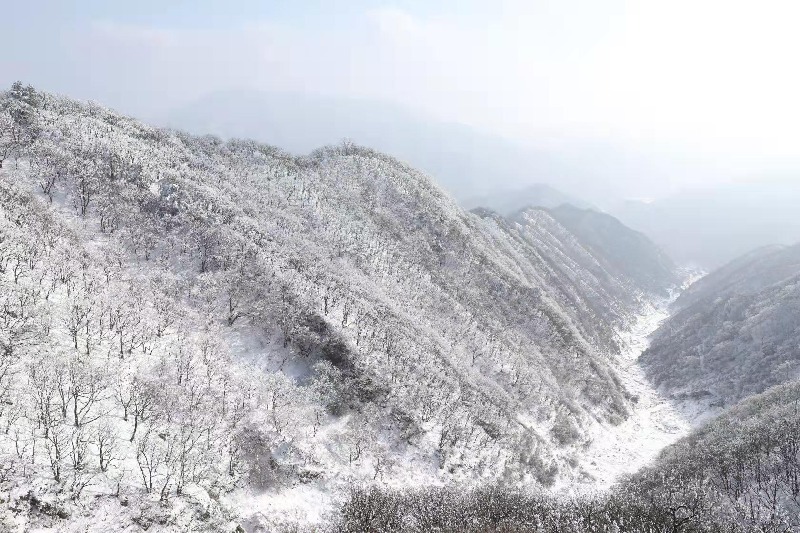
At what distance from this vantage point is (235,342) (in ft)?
206

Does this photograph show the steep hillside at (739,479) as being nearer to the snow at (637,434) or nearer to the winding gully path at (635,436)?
the snow at (637,434)

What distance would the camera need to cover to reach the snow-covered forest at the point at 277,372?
39562mm

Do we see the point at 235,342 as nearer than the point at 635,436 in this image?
Yes

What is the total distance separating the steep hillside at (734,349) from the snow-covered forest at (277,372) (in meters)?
1.44

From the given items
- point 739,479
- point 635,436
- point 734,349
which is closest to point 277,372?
point 739,479

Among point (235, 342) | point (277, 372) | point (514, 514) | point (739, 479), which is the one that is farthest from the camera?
point (235, 342)

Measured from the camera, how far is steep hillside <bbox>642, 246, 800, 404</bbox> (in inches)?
4476

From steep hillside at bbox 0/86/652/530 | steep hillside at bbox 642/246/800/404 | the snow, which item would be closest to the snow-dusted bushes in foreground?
steep hillside at bbox 0/86/652/530

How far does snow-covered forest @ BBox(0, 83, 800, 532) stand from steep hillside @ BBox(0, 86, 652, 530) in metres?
0.34

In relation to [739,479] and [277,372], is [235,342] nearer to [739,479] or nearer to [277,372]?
[277,372]

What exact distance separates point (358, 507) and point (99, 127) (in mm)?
103344

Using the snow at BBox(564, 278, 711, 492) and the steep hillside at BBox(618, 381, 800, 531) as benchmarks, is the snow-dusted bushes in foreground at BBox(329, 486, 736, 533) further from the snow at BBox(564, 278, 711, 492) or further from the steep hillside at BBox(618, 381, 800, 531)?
the snow at BBox(564, 278, 711, 492)

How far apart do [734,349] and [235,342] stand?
146m

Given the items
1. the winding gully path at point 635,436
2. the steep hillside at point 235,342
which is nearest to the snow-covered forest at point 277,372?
the steep hillside at point 235,342
